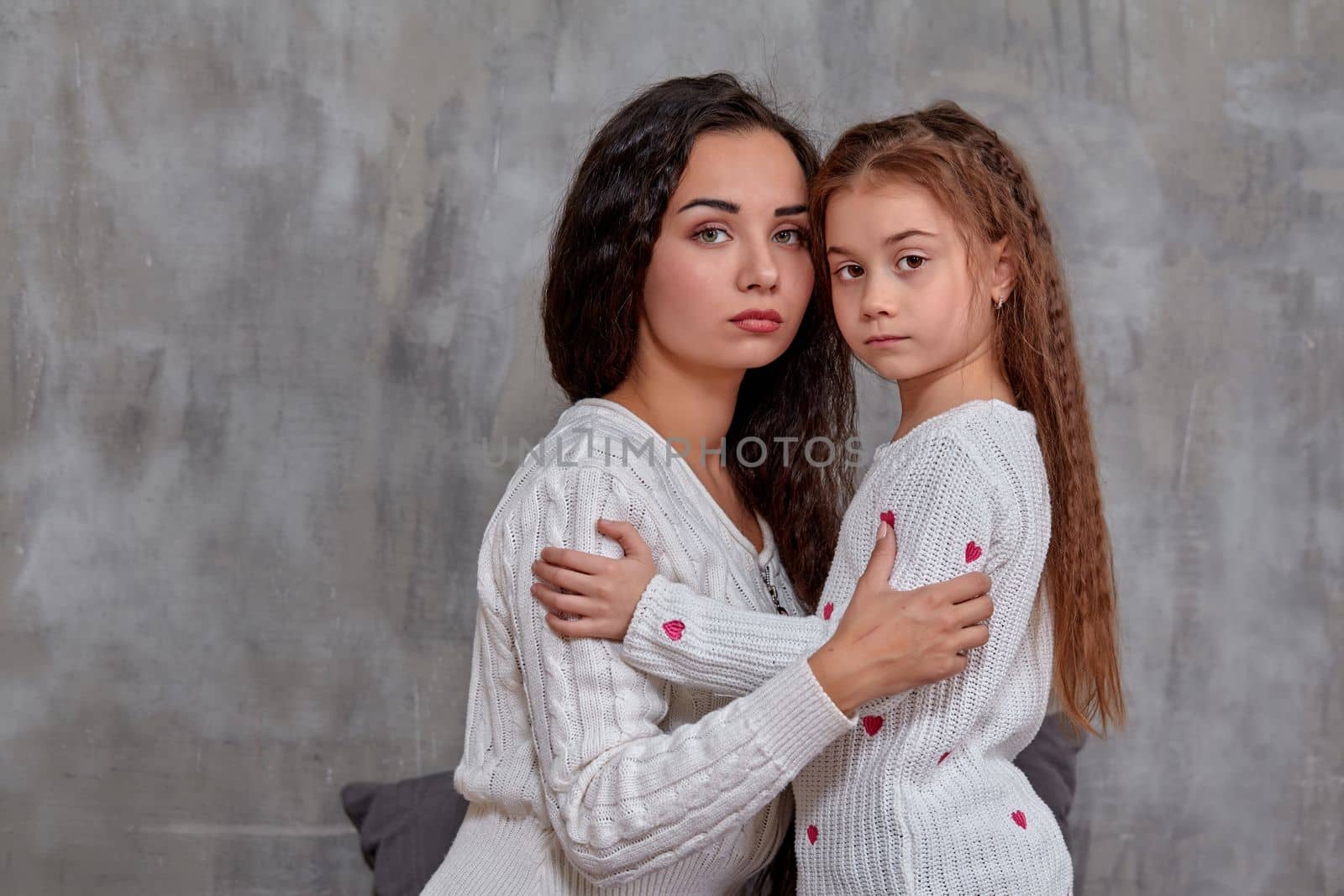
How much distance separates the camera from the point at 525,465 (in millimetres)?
1920

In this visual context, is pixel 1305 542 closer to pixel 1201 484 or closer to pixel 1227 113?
pixel 1201 484

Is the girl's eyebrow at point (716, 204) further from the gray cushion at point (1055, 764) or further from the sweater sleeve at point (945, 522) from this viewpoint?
the gray cushion at point (1055, 764)

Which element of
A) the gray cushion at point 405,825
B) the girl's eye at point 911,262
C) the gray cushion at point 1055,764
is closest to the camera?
the girl's eye at point 911,262

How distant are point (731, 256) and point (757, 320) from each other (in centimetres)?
10

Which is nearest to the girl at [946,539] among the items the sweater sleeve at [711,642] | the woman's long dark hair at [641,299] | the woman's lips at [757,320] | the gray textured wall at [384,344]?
the sweater sleeve at [711,642]

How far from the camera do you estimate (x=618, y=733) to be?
1.70m

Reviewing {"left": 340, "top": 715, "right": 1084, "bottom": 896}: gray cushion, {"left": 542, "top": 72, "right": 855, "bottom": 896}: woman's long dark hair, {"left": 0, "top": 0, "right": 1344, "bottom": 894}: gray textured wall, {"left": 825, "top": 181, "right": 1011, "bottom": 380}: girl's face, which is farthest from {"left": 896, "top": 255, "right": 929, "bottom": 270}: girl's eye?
{"left": 0, "top": 0, "right": 1344, "bottom": 894}: gray textured wall

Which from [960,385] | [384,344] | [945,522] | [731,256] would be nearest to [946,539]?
[945,522]

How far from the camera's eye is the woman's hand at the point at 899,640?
158 cm

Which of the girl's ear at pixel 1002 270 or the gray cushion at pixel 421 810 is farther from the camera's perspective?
the gray cushion at pixel 421 810

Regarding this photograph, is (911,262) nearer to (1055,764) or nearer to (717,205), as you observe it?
(717,205)

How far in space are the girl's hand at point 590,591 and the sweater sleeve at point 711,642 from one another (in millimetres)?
20

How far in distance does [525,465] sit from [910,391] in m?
0.57

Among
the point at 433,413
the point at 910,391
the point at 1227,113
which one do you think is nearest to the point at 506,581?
the point at 910,391
